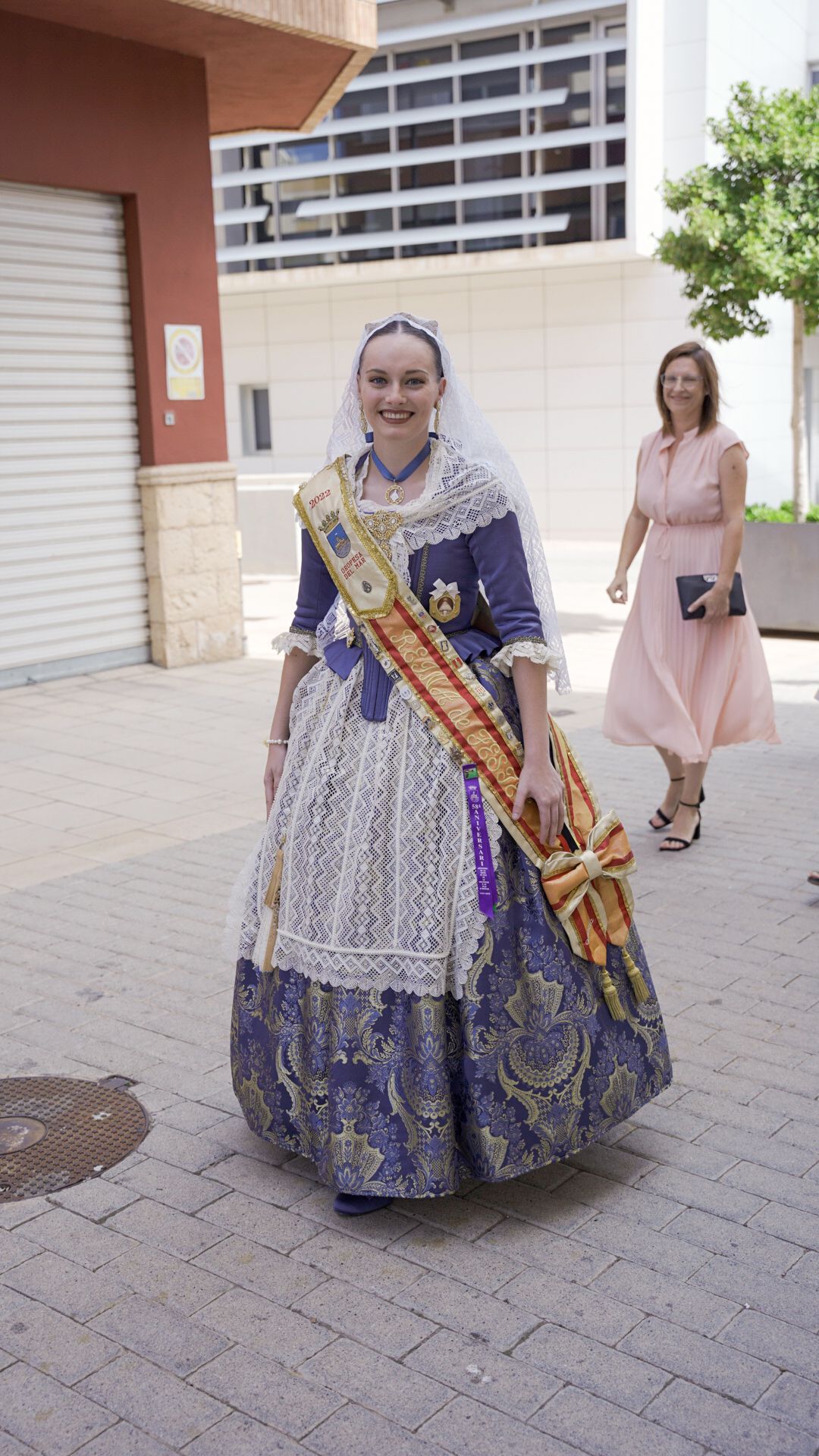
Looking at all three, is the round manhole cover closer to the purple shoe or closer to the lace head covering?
the purple shoe

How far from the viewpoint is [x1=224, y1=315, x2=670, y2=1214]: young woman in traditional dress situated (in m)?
2.96

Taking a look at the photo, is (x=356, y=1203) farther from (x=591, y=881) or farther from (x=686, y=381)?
(x=686, y=381)

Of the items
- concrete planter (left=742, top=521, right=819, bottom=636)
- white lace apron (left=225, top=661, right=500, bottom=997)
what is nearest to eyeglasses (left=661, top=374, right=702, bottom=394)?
white lace apron (left=225, top=661, right=500, bottom=997)

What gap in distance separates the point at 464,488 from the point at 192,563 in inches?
319

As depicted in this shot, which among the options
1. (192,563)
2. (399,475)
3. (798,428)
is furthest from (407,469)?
(798,428)

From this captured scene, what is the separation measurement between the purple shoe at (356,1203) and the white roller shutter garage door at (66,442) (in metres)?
7.59

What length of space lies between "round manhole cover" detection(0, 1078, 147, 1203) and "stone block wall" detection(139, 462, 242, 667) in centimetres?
730

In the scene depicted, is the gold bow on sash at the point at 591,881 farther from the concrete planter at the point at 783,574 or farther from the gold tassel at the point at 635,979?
the concrete planter at the point at 783,574

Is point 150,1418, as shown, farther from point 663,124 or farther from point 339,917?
point 663,124

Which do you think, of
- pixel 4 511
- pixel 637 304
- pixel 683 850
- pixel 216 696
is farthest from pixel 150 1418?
pixel 637 304

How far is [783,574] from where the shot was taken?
37.8 ft

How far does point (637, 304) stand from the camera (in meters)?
19.1

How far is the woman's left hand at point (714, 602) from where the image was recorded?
18.5 feet

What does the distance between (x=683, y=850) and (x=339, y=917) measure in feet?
10.2
